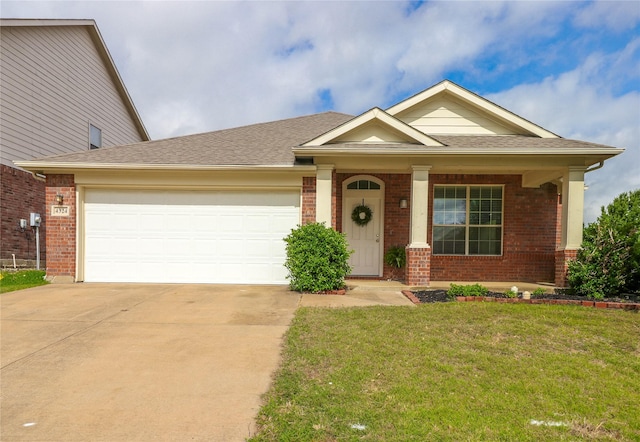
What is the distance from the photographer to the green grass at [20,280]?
25.5 ft

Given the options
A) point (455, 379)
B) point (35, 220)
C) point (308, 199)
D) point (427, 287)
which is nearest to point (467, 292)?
point (427, 287)

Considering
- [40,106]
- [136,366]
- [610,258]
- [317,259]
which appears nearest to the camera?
[136,366]

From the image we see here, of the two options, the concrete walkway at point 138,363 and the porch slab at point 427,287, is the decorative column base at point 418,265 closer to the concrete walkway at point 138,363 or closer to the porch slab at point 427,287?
the porch slab at point 427,287

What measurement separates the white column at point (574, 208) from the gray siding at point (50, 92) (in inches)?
577

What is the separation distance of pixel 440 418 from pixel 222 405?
5.69 ft

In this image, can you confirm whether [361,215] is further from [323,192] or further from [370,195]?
[323,192]

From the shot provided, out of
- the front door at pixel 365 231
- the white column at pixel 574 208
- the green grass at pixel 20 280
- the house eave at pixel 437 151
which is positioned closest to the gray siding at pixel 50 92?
the green grass at pixel 20 280

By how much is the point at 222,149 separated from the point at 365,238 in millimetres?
4560

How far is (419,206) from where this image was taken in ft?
27.1

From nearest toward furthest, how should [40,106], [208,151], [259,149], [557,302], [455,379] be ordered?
[455,379], [557,302], [208,151], [259,149], [40,106]

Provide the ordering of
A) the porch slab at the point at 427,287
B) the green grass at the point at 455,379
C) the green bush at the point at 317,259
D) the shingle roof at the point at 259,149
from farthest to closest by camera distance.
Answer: the porch slab at the point at 427,287 → the shingle roof at the point at 259,149 → the green bush at the point at 317,259 → the green grass at the point at 455,379

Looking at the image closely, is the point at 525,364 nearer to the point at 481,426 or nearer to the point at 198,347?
the point at 481,426

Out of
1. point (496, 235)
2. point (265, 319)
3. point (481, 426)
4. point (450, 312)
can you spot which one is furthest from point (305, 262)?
point (496, 235)

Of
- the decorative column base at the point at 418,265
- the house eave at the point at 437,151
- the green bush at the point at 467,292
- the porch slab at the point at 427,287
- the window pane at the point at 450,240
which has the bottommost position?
the porch slab at the point at 427,287
